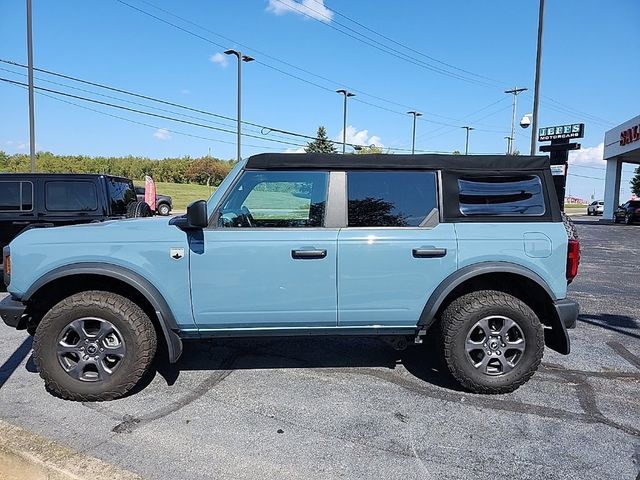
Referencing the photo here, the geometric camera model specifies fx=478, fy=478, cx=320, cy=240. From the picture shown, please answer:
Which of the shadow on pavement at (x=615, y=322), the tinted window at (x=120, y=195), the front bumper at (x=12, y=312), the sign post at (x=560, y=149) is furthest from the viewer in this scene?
the sign post at (x=560, y=149)

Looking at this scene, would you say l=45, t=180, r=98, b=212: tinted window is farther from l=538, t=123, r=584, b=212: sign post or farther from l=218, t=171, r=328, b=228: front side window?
l=538, t=123, r=584, b=212: sign post

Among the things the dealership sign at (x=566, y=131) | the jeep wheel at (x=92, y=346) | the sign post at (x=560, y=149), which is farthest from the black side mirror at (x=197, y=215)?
the dealership sign at (x=566, y=131)

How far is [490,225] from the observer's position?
3816 millimetres

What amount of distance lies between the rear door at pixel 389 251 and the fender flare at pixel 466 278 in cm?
5

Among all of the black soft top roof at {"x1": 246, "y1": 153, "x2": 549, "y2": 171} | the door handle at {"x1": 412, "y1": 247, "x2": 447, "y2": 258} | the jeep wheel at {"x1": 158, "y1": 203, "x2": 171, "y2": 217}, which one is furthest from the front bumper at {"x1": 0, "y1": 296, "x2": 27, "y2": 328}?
the jeep wheel at {"x1": 158, "y1": 203, "x2": 171, "y2": 217}

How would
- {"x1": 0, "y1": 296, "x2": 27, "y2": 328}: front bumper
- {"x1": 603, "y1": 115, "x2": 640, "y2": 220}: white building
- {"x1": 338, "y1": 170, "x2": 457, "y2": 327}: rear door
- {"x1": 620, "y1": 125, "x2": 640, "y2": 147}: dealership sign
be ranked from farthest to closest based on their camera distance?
{"x1": 603, "y1": 115, "x2": 640, "y2": 220}: white building
{"x1": 620, "y1": 125, "x2": 640, "y2": 147}: dealership sign
{"x1": 338, "y1": 170, "x2": 457, "y2": 327}: rear door
{"x1": 0, "y1": 296, "x2": 27, "y2": 328}: front bumper

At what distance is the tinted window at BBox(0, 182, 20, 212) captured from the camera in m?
7.41

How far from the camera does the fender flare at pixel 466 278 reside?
371 cm

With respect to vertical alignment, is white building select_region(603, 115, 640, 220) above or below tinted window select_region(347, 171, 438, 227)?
above

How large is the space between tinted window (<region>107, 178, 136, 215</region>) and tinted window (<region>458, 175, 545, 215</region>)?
18.9 feet

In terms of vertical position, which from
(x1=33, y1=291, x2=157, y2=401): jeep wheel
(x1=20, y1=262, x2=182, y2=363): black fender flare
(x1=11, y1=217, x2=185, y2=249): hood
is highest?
(x1=11, y1=217, x2=185, y2=249): hood

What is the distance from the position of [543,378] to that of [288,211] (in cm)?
267

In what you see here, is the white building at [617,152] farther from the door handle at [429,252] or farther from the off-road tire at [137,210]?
the door handle at [429,252]

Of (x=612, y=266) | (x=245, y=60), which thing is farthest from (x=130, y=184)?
(x=245, y=60)
